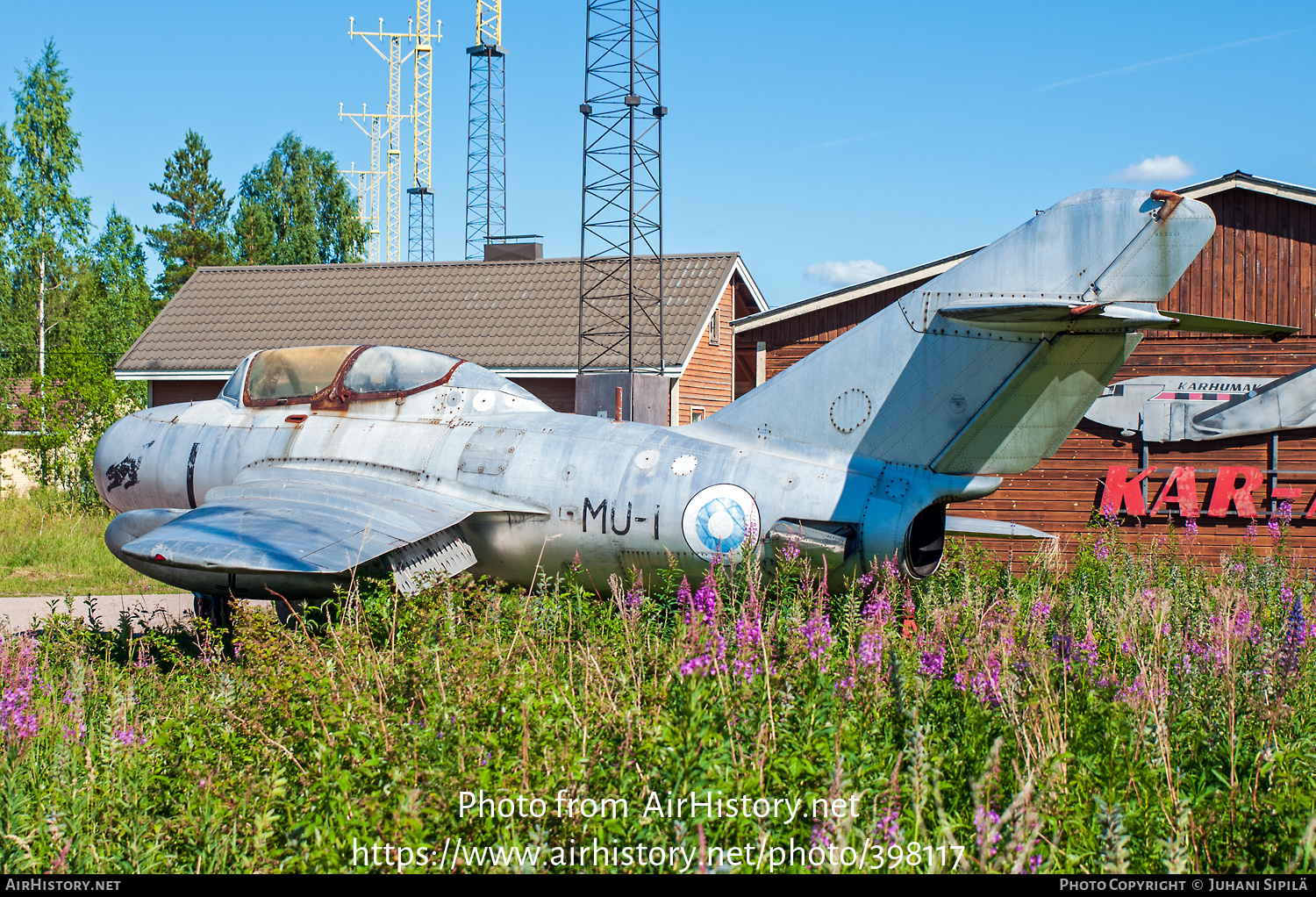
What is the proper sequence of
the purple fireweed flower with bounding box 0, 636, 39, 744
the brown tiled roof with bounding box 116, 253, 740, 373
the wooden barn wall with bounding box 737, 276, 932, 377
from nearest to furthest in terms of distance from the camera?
the purple fireweed flower with bounding box 0, 636, 39, 744 < the wooden barn wall with bounding box 737, 276, 932, 377 < the brown tiled roof with bounding box 116, 253, 740, 373

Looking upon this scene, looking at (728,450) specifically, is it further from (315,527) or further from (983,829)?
(983,829)

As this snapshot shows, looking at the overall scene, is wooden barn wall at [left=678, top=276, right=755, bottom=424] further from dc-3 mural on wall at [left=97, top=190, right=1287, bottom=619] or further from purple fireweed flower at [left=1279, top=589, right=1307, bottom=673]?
purple fireweed flower at [left=1279, top=589, right=1307, bottom=673]

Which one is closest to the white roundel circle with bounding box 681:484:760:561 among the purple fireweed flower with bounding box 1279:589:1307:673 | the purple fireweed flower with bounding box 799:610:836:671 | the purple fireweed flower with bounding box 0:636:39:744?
the purple fireweed flower with bounding box 799:610:836:671

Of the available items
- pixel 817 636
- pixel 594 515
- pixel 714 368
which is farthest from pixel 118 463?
pixel 714 368

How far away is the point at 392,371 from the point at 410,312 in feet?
53.0

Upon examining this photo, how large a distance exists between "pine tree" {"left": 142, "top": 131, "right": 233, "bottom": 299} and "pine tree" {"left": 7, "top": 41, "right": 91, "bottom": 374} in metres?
12.4

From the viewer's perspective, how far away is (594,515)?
28.3ft

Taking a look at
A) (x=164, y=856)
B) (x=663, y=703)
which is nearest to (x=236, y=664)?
(x=164, y=856)

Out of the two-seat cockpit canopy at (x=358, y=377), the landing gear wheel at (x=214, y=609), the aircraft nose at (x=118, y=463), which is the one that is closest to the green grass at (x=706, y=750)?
the landing gear wheel at (x=214, y=609)

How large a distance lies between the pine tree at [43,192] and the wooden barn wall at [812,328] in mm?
36601

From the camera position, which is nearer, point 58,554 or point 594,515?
point 594,515

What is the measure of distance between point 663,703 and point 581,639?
8.10 ft

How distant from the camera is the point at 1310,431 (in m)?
13.0

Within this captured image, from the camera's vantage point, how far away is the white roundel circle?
26.5 ft
